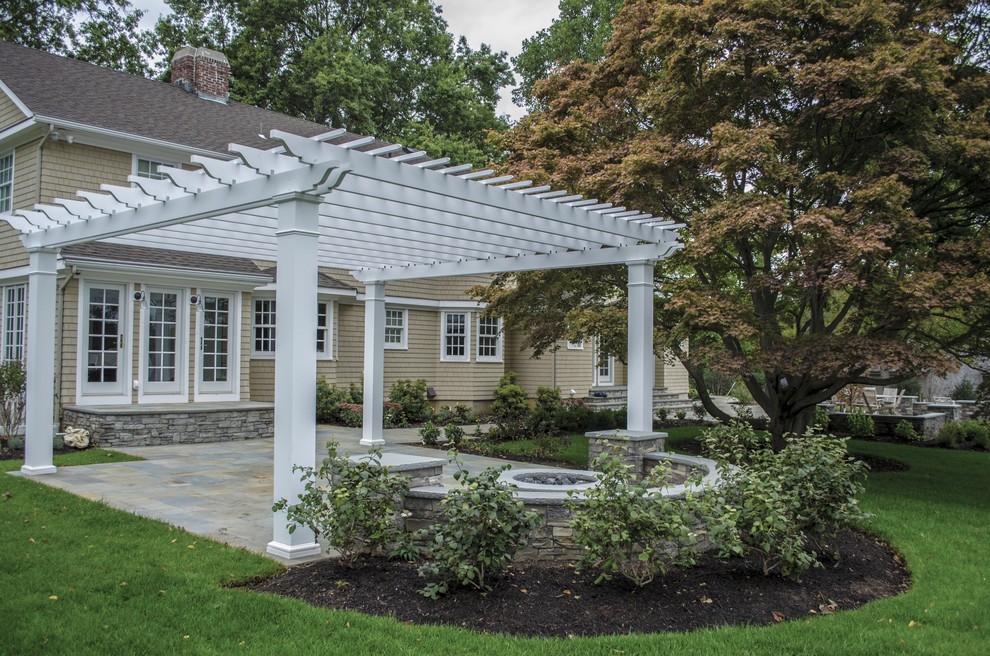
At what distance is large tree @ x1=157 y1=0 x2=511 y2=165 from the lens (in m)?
26.0

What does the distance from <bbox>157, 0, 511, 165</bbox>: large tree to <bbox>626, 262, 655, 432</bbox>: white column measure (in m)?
17.1

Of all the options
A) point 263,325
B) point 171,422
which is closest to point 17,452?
point 171,422

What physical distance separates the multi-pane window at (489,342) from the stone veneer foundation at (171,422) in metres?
7.19

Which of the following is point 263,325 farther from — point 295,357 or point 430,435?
point 295,357

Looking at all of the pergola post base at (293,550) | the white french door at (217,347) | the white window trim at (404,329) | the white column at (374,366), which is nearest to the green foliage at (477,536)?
the pergola post base at (293,550)

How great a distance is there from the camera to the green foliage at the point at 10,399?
11.5 metres

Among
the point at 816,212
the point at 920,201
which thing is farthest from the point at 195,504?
the point at 920,201

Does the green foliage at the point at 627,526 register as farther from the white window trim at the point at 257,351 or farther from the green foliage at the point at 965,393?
the green foliage at the point at 965,393

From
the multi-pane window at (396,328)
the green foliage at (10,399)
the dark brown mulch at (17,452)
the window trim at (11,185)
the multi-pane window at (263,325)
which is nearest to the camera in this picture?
the dark brown mulch at (17,452)

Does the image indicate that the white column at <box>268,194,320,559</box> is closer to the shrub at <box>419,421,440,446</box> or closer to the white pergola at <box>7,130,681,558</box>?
the white pergola at <box>7,130,681,558</box>

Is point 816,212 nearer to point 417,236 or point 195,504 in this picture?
point 417,236

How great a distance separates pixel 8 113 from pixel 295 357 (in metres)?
11.5

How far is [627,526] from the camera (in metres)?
4.83

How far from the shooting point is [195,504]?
748 centimetres
